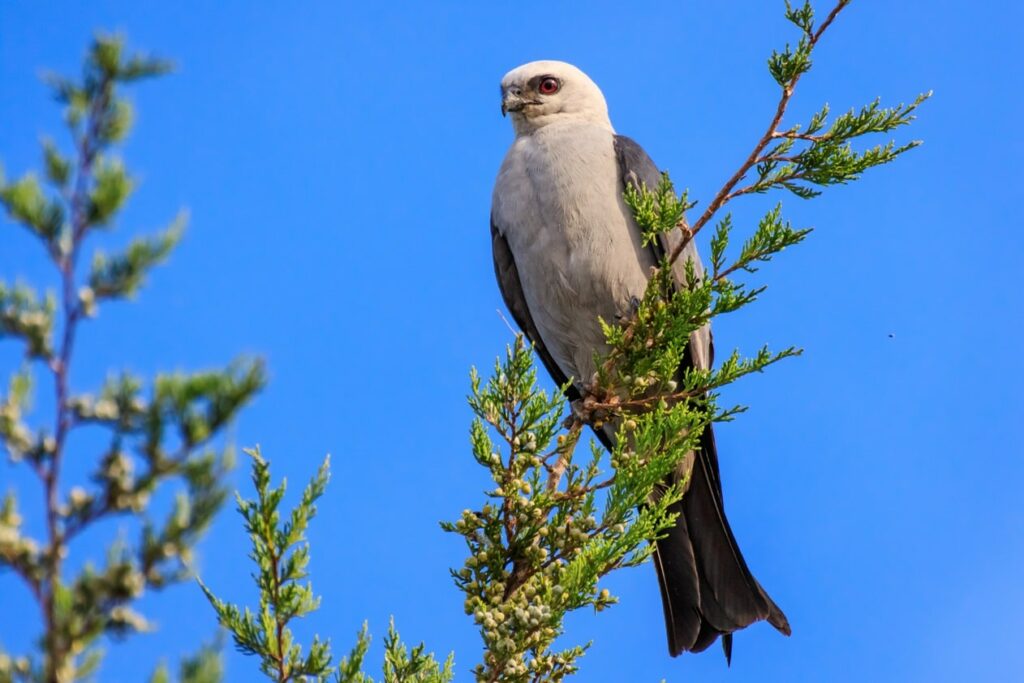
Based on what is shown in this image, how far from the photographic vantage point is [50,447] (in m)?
1.57

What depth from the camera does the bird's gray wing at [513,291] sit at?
5.66 m

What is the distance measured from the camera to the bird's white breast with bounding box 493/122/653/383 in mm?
5023

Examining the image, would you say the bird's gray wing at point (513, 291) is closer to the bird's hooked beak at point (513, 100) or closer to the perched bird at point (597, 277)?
the perched bird at point (597, 277)

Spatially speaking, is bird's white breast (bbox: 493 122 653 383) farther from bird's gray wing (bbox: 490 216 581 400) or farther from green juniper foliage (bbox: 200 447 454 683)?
green juniper foliage (bbox: 200 447 454 683)

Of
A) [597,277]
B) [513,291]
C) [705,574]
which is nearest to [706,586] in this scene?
[705,574]

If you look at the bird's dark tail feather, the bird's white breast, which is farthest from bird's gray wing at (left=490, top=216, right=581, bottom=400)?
the bird's dark tail feather

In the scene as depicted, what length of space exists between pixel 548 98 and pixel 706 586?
288 centimetres

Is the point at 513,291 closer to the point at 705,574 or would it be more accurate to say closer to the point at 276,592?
the point at 705,574

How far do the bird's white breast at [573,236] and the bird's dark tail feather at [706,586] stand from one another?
3.48 feet

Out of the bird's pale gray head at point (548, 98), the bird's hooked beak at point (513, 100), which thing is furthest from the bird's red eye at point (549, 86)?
the bird's hooked beak at point (513, 100)

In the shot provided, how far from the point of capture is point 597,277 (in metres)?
5.03

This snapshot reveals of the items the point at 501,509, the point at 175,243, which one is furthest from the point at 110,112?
the point at 501,509

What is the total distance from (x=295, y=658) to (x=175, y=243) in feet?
3.26

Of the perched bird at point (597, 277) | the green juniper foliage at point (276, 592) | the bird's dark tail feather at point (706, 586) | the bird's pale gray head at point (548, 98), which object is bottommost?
the green juniper foliage at point (276, 592)
